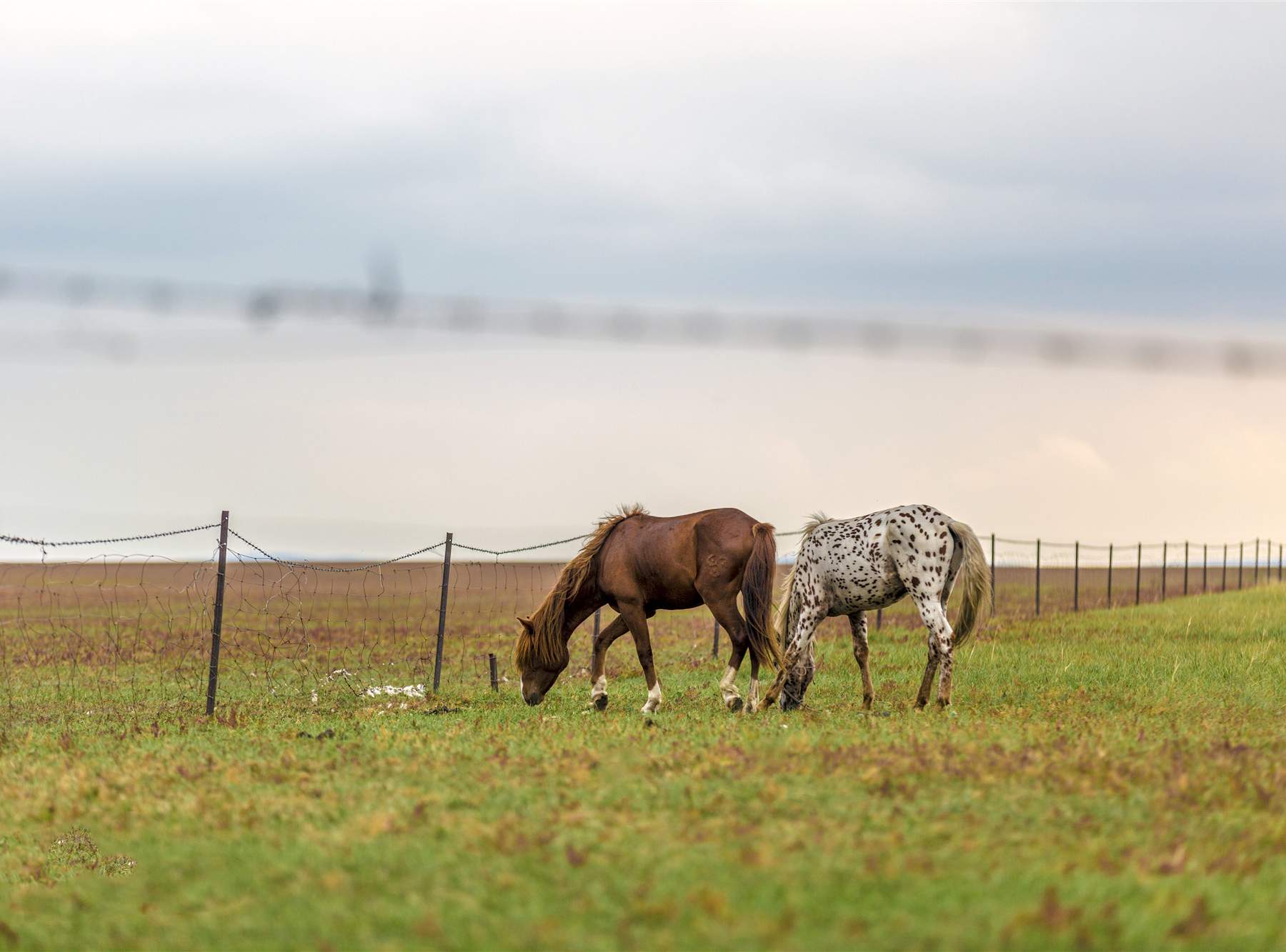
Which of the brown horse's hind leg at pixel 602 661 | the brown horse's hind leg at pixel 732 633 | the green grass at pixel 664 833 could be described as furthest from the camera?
the brown horse's hind leg at pixel 602 661

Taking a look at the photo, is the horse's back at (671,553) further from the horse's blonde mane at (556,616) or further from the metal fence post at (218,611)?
the metal fence post at (218,611)

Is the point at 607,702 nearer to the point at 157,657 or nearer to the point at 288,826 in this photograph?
the point at 288,826

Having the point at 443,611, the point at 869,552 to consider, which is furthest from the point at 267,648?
the point at 869,552

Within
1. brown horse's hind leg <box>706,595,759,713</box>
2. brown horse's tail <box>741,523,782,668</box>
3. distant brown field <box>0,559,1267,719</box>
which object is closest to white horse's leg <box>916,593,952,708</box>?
brown horse's tail <box>741,523,782,668</box>

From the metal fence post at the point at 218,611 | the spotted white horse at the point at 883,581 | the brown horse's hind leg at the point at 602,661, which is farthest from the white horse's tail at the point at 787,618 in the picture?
the metal fence post at the point at 218,611

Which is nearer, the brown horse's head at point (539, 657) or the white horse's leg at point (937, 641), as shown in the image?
the white horse's leg at point (937, 641)

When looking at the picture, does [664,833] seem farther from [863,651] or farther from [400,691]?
[400,691]

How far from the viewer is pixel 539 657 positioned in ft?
52.2

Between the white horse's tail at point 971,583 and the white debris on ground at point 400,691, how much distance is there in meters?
7.58

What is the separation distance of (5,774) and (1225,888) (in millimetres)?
10852

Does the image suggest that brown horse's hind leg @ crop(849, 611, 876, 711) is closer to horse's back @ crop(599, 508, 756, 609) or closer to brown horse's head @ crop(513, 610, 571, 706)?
horse's back @ crop(599, 508, 756, 609)

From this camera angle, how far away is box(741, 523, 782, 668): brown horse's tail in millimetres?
14281

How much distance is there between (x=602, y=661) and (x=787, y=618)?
2.46 m

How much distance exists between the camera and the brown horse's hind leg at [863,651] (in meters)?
14.4
